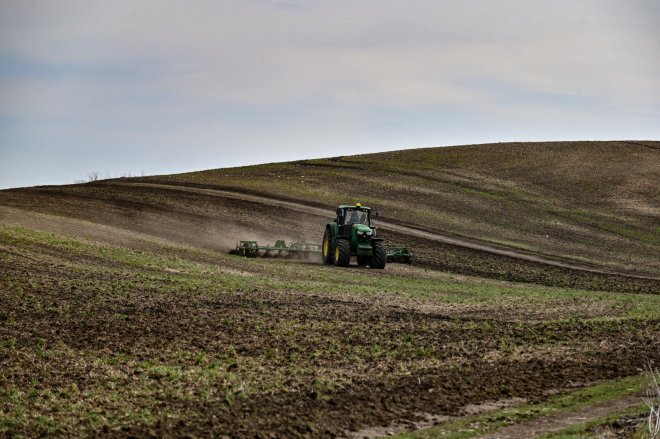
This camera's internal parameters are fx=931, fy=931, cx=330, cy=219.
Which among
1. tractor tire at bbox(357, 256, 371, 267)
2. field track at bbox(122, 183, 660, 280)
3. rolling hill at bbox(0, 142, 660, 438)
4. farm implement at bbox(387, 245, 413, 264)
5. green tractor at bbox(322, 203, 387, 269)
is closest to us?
rolling hill at bbox(0, 142, 660, 438)

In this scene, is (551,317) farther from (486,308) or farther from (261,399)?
(261,399)

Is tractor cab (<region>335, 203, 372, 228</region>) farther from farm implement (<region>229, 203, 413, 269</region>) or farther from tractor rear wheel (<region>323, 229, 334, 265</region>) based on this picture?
tractor rear wheel (<region>323, 229, 334, 265</region>)

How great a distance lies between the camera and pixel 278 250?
1812 inches

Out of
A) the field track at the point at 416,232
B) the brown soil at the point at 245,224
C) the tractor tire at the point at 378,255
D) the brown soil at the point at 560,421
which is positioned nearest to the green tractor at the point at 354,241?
the tractor tire at the point at 378,255

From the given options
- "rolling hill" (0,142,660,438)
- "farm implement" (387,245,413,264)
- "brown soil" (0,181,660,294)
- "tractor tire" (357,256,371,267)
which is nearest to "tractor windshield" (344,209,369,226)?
"tractor tire" (357,256,371,267)

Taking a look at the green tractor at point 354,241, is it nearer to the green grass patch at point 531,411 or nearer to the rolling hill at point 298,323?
the rolling hill at point 298,323

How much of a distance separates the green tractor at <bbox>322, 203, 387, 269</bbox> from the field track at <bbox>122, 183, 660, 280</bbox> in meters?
11.6

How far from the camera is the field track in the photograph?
49.0m

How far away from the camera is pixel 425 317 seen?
85.8ft

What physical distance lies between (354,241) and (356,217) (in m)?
1.34

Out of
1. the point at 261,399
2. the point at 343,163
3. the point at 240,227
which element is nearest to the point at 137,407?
the point at 261,399

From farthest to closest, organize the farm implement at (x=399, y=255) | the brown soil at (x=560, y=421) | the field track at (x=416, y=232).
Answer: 1. the field track at (x=416, y=232)
2. the farm implement at (x=399, y=255)
3. the brown soil at (x=560, y=421)

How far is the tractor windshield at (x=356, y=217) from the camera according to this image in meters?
42.8

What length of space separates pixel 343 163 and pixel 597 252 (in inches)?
1506
